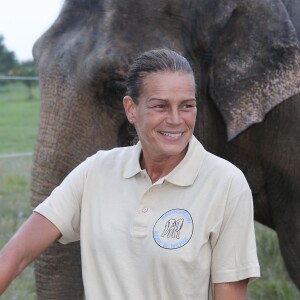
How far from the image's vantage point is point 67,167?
11.1 ft

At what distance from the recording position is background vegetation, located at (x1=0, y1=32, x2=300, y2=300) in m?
5.19

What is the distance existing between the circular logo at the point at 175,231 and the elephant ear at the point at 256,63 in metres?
1.23

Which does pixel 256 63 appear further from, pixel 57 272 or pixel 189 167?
pixel 189 167

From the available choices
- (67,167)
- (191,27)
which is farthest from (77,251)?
(191,27)

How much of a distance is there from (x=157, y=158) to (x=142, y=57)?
0.28 metres

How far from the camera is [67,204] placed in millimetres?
2436

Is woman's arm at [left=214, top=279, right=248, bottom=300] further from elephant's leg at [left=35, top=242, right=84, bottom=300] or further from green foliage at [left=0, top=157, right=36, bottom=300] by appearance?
green foliage at [left=0, top=157, right=36, bottom=300]

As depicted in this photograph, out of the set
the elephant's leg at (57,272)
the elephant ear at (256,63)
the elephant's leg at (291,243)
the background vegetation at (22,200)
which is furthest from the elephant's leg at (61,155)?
the background vegetation at (22,200)

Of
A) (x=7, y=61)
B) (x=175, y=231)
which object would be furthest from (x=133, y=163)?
(x=7, y=61)

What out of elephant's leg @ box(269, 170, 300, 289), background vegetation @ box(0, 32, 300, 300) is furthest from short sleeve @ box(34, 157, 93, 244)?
background vegetation @ box(0, 32, 300, 300)

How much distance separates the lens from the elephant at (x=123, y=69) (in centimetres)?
338

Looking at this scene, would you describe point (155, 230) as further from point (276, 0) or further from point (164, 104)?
point (276, 0)

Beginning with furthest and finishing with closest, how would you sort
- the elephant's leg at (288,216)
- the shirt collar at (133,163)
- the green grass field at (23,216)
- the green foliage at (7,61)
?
1. the green foliage at (7,61)
2. the green grass field at (23,216)
3. the elephant's leg at (288,216)
4. the shirt collar at (133,163)

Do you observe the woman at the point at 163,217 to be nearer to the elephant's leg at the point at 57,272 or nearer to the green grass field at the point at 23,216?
the elephant's leg at the point at 57,272
